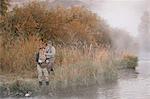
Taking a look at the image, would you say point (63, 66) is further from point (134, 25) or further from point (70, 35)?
point (134, 25)

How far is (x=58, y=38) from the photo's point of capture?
111 ft

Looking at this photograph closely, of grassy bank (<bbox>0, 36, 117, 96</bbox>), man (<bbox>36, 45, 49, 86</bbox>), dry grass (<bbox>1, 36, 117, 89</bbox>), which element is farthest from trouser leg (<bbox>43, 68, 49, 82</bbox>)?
dry grass (<bbox>1, 36, 117, 89</bbox>)

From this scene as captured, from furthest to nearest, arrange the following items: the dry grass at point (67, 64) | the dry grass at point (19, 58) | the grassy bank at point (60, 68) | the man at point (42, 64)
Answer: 1. the dry grass at point (19, 58)
2. the dry grass at point (67, 64)
3. the man at point (42, 64)
4. the grassy bank at point (60, 68)

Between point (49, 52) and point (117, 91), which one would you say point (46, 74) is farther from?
point (117, 91)

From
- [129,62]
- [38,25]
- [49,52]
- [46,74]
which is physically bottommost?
[46,74]

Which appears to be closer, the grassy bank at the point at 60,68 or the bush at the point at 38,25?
the grassy bank at the point at 60,68

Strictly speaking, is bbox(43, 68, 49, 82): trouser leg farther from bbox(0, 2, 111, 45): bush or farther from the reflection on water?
bbox(0, 2, 111, 45): bush

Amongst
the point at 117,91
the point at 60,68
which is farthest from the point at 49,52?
the point at 117,91

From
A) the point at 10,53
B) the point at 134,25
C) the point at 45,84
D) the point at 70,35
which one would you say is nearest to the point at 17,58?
the point at 10,53

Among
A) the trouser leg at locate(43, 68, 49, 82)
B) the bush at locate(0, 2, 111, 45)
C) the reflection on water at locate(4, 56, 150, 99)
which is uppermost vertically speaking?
the bush at locate(0, 2, 111, 45)

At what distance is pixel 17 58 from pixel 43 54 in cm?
425

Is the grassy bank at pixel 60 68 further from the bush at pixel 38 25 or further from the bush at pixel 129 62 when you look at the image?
the bush at pixel 129 62

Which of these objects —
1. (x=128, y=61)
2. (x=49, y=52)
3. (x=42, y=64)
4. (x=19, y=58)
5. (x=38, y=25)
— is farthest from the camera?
(x=128, y=61)

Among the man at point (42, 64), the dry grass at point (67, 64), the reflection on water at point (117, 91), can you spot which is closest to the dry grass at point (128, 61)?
the dry grass at point (67, 64)
